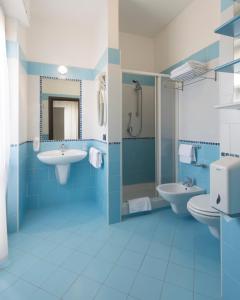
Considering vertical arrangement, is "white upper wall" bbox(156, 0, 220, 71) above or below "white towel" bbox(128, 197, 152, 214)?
above

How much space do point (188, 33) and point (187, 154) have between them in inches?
62.9

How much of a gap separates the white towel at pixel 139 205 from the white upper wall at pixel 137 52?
2.16m

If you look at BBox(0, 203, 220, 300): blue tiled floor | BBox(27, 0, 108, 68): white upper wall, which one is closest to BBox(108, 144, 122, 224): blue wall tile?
BBox(0, 203, 220, 300): blue tiled floor

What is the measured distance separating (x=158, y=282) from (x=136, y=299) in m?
0.23

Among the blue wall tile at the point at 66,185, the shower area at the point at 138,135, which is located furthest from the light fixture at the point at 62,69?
the blue wall tile at the point at 66,185

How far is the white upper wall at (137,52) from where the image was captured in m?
3.41

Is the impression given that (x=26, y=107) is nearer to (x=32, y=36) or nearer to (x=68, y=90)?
(x=68, y=90)

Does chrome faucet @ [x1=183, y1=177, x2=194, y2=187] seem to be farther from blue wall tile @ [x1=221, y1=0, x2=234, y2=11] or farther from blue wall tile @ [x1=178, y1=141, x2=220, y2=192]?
blue wall tile @ [x1=221, y1=0, x2=234, y2=11]

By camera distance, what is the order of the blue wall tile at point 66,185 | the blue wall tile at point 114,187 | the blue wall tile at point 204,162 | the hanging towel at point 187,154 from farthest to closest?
the blue wall tile at point 66,185 → the hanging towel at point 187,154 → the blue wall tile at point 114,187 → the blue wall tile at point 204,162

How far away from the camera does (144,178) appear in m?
3.61

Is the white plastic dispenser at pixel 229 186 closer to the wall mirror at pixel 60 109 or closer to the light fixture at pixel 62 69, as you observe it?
the wall mirror at pixel 60 109

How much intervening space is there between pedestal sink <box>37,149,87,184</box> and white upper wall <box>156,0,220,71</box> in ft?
6.34

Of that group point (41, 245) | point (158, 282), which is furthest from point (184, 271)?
point (41, 245)

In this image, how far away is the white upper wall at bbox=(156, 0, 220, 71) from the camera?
2.37 m
